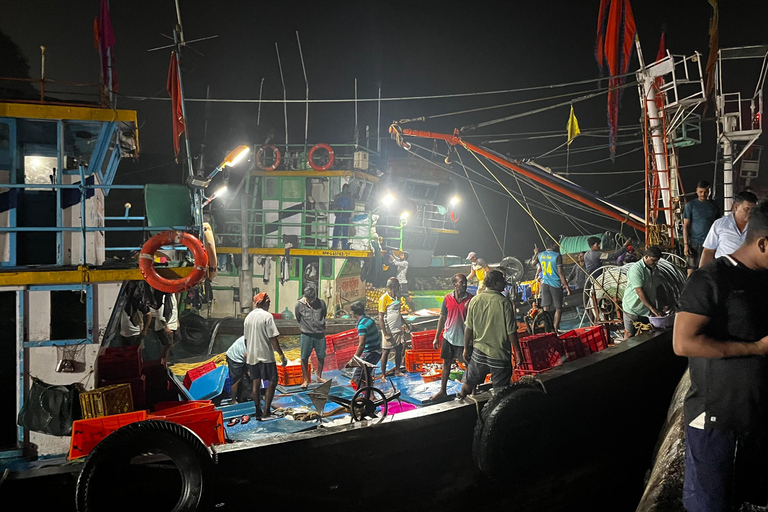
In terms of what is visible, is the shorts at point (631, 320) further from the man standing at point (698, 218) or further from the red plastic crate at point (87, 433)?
the red plastic crate at point (87, 433)

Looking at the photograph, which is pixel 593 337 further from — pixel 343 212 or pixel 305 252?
pixel 343 212

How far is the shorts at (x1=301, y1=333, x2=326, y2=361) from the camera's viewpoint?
923 cm

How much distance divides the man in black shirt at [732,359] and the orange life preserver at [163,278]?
634 cm

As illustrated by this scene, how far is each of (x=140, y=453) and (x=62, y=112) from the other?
5.23m

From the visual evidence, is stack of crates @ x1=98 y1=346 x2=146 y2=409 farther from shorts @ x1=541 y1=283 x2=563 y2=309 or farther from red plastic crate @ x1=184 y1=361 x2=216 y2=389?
shorts @ x1=541 y1=283 x2=563 y2=309

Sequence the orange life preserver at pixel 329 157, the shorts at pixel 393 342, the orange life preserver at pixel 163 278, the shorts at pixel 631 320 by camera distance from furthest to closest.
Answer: the orange life preserver at pixel 329 157 → the shorts at pixel 393 342 → the shorts at pixel 631 320 → the orange life preserver at pixel 163 278

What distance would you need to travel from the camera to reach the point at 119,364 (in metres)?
6.30

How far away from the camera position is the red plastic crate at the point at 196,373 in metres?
8.57

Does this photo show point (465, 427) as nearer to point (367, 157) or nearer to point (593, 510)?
point (593, 510)

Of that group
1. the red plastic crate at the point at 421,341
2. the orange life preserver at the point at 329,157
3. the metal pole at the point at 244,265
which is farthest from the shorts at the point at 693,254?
the metal pole at the point at 244,265

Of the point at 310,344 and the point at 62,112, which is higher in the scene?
the point at 62,112

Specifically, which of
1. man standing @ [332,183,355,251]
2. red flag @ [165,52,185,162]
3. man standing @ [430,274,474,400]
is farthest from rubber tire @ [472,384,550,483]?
man standing @ [332,183,355,251]

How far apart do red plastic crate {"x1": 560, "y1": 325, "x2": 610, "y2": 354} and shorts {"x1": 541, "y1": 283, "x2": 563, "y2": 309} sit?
2178mm

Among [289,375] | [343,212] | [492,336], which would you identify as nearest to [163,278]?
[289,375]
